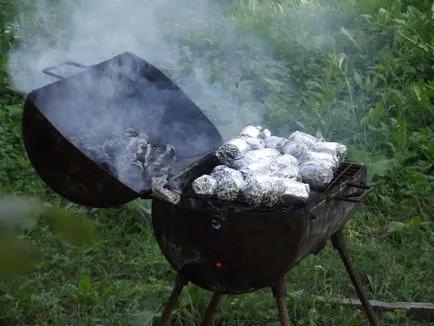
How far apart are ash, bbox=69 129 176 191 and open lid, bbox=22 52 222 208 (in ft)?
0.17

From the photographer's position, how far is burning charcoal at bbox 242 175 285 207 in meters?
2.32

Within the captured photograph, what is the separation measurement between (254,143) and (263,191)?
1.87ft

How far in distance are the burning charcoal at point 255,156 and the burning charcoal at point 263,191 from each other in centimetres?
27

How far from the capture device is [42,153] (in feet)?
8.41

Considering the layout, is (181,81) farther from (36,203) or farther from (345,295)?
(36,203)

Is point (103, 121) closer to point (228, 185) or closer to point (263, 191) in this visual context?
point (228, 185)

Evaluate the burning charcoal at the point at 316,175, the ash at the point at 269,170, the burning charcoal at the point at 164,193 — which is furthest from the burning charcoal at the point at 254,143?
the burning charcoal at the point at 164,193

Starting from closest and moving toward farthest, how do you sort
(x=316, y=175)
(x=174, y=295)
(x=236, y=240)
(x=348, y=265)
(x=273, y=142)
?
(x=236, y=240) → (x=316, y=175) → (x=174, y=295) → (x=273, y=142) → (x=348, y=265)

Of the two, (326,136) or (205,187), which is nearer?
(205,187)

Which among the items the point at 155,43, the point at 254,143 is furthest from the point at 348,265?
the point at 155,43

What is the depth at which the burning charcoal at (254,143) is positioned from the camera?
9.31 feet

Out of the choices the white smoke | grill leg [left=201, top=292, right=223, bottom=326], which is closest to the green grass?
the white smoke

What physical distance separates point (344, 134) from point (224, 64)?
4.99 ft

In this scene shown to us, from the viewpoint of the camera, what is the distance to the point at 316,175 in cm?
254
